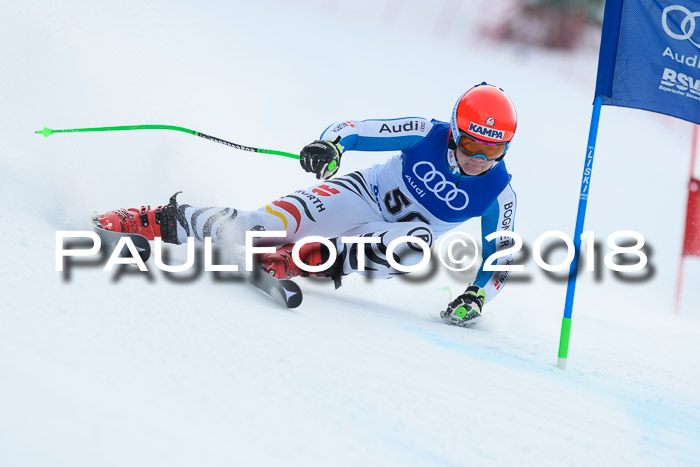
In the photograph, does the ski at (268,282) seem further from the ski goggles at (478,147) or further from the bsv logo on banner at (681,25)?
the bsv logo on banner at (681,25)

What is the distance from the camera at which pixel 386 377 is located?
2.20m

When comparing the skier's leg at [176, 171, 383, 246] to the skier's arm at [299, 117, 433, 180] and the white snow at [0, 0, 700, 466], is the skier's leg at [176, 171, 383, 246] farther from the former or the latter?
Result: the white snow at [0, 0, 700, 466]

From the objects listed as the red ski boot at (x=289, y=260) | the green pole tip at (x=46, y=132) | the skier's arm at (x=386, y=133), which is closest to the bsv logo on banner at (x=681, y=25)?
the skier's arm at (x=386, y=133)

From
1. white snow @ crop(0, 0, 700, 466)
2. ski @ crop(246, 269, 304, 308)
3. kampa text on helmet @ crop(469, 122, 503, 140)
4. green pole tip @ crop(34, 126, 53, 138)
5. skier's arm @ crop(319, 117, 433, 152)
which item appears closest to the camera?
white snow @ crop(0, 0, 700, 466)

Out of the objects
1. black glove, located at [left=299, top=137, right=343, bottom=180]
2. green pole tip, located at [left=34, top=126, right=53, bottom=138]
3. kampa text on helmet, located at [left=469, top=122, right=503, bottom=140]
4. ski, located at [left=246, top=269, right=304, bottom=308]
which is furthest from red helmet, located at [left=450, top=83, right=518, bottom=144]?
green pole tip, located at [left=34, top=126, right=53, bottom=138]

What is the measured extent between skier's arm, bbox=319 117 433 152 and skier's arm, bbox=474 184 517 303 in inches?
21.1

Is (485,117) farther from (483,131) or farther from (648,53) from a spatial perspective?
(648,53)

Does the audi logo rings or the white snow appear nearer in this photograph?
the white snow

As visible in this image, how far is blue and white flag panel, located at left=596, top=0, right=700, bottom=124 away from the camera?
133 inches

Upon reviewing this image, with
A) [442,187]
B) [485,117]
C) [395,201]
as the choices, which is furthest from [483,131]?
[395,201]

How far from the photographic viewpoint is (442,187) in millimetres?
3604

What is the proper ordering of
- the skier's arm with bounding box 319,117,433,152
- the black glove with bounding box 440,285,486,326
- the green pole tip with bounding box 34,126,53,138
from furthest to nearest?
1. the black glove with bounding box 440,285,486,326
2. the skier's arm with bounding box 319,117,433,152
3. the green pole tip with bounding box 34,126,53,138

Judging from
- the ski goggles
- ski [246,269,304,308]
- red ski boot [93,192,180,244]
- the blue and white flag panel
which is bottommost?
ski [246,269,304,308]

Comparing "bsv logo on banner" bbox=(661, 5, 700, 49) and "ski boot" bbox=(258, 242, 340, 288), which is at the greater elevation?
"bsv logo on banner" bbox=(661, 5, 700, 49)
